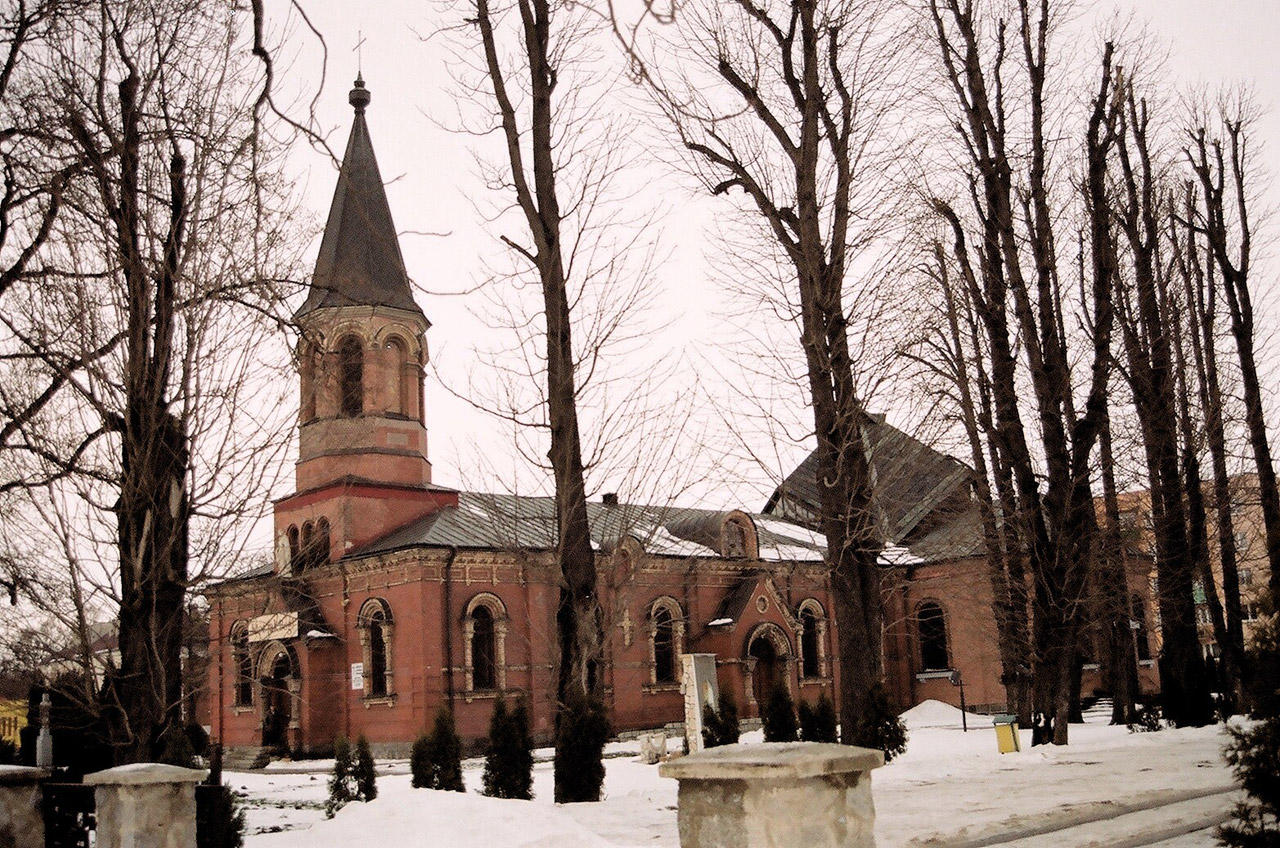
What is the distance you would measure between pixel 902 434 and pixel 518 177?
7057 millimetres

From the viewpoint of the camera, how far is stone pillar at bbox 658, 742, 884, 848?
14.8 feet

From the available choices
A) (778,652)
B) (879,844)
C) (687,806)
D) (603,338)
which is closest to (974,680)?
(778,652)

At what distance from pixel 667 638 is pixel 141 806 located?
2692cm

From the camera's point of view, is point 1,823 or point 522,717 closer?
point 1,823

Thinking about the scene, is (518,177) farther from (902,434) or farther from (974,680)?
(974,680)

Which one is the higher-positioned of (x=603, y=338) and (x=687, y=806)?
(x=603, y=338)

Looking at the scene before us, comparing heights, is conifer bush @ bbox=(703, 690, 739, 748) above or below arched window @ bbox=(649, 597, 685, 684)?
below

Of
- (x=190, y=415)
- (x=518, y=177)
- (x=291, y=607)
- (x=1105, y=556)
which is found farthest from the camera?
(x=291, y=607)

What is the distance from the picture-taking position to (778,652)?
115 ft

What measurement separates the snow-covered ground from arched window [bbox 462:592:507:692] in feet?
48.0

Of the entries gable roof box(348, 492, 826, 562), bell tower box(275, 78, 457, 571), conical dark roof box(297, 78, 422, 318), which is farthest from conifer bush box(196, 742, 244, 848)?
conical dark roof box(297, 78, 422, 318)

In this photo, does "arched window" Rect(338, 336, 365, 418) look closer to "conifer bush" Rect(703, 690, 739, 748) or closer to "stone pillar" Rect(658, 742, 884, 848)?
"conifer bush" Rect(703, 690, 739, 748)

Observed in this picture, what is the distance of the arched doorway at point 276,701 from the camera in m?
30.5

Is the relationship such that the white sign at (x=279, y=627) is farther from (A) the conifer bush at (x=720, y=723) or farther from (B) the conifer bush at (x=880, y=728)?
(B) the conifer bush at (x=880, y=728)
